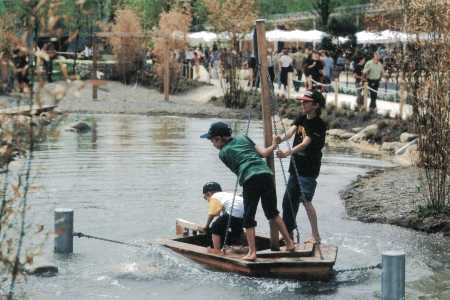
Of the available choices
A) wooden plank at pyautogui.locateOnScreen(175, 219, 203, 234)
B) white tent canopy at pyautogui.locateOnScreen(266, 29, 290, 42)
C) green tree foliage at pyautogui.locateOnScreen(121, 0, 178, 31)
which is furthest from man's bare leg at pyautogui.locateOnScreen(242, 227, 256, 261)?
green tree foliage at pyautogui.locateOnScreen(121, 0, 178, 31)

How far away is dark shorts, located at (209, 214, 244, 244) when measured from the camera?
11.0 metres

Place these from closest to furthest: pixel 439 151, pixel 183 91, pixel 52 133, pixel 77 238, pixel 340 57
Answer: pixel 52 133 < pixel 77 238 < pixel 439 151 < pixel 183 91 < pixel 340 57

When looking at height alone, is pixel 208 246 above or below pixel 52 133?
below

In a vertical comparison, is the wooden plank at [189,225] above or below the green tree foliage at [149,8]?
below

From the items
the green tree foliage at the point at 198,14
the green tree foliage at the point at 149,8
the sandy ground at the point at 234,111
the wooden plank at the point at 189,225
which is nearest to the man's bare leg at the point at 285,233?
the wooden plank at the point at 189,225

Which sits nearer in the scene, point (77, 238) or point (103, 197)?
point (77, 238)

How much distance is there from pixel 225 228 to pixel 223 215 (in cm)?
15

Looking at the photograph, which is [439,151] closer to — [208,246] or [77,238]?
[208,246]

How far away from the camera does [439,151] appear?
13.8m

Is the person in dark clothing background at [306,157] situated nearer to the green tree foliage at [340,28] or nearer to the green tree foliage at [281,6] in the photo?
the green tree foliage at [340,28]

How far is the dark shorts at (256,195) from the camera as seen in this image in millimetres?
10469

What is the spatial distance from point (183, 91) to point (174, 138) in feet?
48.5

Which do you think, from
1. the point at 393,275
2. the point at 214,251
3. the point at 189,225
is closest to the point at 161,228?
the point at 189,225

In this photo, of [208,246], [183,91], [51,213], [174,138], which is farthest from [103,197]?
[183,91]
